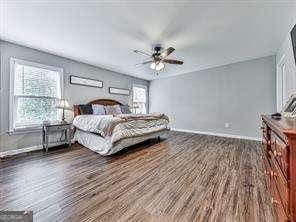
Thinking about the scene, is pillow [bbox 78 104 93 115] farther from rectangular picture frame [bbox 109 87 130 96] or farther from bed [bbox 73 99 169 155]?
rectangular picture frame [bbox 109 87 130 96]

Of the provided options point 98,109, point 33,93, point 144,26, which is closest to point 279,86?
point 144,26

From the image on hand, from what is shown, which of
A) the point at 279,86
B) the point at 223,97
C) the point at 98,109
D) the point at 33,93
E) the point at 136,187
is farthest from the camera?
the point at 223,97

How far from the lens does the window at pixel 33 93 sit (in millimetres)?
3562

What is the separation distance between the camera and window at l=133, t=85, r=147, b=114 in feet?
23.7

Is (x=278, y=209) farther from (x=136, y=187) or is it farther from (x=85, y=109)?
(x=85, y=109)

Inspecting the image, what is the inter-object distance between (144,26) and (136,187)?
264cm

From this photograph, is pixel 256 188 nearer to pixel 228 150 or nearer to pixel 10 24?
pixel 228 150

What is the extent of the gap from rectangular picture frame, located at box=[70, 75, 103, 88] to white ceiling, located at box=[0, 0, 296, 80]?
627 millimetres

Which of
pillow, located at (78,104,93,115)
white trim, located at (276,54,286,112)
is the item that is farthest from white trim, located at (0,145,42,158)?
white trim, located at (276,54,286,112)

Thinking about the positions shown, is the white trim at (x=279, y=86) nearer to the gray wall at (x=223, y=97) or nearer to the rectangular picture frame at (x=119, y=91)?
the gray wall at (x=223, y=97)

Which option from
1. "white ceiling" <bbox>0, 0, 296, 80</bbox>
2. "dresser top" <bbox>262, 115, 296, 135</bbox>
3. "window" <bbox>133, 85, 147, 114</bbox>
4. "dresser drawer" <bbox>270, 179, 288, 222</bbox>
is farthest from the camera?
"window" <bbox>133, 85, 147, 114</bbox>

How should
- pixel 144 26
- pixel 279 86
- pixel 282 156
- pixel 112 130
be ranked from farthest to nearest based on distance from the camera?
pixel 279 86 < pixel 112 130 < pixel 144 26 < pixel 282 156

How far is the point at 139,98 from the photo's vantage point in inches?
299

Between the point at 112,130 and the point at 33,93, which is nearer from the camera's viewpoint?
the point at 112,130
